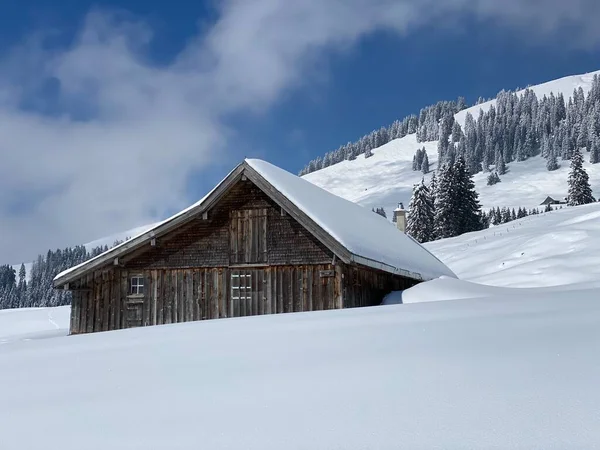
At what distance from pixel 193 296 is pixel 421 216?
49.3 m

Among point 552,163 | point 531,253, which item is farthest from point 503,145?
point 531,253

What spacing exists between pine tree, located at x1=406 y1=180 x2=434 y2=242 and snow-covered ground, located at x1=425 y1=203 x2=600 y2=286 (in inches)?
563

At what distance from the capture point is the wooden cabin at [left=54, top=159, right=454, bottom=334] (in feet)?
53.1

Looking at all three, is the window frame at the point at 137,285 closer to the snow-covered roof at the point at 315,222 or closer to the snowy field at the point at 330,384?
the snow-covered roof at the point at 315,222

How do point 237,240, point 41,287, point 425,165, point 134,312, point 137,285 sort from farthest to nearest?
point 425,165
point 41,287
point 137,285
point 134,312
point 237,240

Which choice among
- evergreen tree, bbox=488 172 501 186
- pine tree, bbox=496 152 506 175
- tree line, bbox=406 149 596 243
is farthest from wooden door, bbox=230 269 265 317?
pine tree, bbox=496 152 506 175

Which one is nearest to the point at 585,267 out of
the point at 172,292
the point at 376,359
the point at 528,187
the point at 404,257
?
the point at 404,257

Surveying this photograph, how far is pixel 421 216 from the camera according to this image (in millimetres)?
63250

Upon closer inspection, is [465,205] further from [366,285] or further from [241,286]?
[241,286]

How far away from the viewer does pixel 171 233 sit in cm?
1731

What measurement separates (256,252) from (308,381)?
1256 centimetres

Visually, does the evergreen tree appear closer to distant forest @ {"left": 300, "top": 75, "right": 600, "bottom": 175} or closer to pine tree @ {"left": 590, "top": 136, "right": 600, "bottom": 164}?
distant forest @ {"left": 300, "top": 75, "right": 600, "bottom": 175}

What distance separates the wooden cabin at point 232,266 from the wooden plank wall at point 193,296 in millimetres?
30

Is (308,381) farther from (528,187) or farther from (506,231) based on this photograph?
(528,187)
